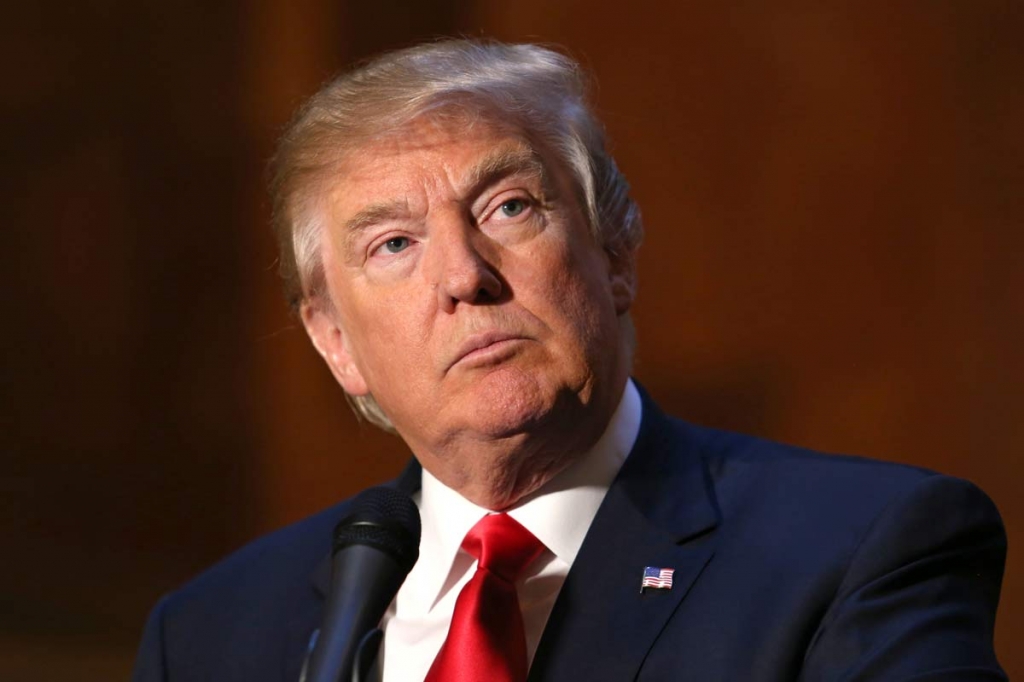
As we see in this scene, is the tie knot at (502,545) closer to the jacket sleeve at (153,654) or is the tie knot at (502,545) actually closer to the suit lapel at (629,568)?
the suit lapel at (629,568)

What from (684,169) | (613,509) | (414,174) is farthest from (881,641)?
(684,169)

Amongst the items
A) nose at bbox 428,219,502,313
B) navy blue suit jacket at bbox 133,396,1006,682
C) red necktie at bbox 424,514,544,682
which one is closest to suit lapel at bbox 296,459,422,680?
navy blue suit jacket at bbox 133,396,1006,682

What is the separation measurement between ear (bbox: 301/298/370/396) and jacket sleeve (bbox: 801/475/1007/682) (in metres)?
0.89

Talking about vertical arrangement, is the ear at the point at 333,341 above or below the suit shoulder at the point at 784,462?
above

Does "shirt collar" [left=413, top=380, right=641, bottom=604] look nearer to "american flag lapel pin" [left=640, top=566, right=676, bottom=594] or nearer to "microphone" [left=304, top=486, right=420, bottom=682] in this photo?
"american flag lapel pin" [left=640, top=566, right=676, bottom=594]

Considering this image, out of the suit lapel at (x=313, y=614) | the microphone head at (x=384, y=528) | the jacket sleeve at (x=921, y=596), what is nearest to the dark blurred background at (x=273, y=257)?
the suit lapel at (x=313, y=614)

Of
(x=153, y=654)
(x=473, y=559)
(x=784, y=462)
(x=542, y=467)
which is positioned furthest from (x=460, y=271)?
(x=153, y=654)

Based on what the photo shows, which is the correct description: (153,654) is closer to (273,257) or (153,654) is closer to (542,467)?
(542,467)

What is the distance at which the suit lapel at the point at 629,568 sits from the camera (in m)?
1.90

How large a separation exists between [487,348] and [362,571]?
0.56 meters

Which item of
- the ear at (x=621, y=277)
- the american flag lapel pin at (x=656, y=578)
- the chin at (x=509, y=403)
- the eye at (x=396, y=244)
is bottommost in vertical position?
the american flag lapel pin at (x=656, y=578)

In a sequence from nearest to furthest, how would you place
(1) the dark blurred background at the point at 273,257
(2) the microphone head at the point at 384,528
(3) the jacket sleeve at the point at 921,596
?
(2) the microphone head at the point at 384,528 → (3) the jacket sleeve at the point at 921,596 → (1) the dark blurred background at the point at 273,257

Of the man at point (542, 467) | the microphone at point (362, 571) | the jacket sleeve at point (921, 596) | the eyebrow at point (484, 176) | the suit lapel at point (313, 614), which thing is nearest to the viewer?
the microphone at point (362, 571)

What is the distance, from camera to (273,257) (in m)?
3.58
